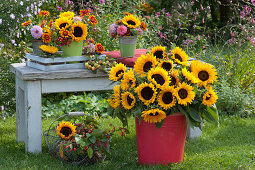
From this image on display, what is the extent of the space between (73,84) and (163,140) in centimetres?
93

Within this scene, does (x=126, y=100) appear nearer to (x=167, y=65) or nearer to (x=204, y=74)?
(x=167, y=65)

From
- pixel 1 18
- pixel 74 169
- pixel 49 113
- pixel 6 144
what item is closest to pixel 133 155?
pixel 74 169

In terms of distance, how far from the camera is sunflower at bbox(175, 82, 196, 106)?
2.70 meters

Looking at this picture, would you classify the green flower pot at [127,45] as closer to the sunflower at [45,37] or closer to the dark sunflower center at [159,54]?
the dark sunflower center at [159,54]

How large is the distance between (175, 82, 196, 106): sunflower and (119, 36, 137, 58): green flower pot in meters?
0.96

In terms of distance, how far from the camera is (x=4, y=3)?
5203mm

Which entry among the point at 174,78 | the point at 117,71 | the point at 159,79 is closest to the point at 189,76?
the point at 174,78

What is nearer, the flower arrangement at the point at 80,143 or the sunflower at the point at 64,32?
the flower arrangement at the point at 80,143

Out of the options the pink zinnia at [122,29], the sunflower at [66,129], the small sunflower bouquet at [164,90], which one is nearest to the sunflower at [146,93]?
the small sunflower bouquet at [164,90]

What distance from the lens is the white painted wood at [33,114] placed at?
3.19 meters

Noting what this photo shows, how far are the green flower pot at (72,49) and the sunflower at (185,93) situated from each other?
1.03 meters

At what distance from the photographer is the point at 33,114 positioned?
322 centimetres

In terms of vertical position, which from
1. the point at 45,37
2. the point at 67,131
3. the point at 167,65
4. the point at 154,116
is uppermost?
A: the point at 45,37

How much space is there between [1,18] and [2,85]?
1.06m
